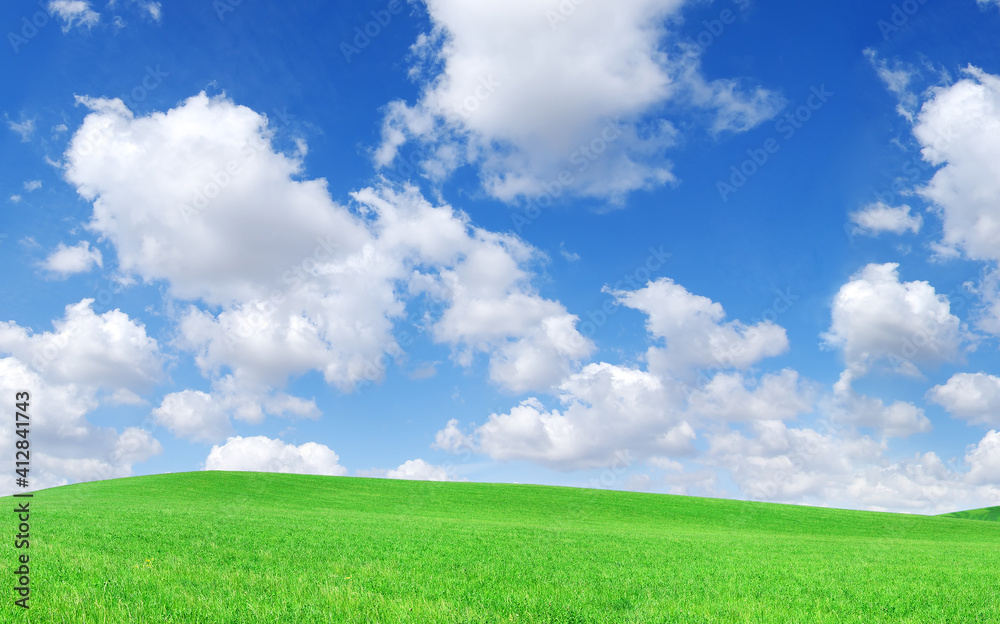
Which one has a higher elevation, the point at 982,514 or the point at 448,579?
the point at 448,579

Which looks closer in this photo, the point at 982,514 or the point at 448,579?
the point at 448,579

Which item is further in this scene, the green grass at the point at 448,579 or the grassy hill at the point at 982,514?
the grassy hill at the point at 982,514

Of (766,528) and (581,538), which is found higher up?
(581,538)

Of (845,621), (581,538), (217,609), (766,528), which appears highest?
(217,609)

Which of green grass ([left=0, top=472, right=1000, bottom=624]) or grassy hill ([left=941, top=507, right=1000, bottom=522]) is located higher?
green grass ([left=0, top=472, right=1000, bottom=624])

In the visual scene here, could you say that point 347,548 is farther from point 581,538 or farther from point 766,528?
point 766,528

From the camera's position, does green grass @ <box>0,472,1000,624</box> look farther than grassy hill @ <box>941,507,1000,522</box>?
No

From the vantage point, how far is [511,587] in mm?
12539

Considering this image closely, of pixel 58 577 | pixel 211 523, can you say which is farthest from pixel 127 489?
pixel 58 577

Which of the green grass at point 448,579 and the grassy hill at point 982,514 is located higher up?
the green grass at point 448,579

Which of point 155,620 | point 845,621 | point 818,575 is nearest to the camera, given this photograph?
point 155,620

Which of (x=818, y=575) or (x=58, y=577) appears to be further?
(x=818, y=575)

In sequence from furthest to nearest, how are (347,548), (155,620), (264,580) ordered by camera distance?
(347,548) → (264,580) → (155,620)

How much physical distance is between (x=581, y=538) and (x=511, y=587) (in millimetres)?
16109
